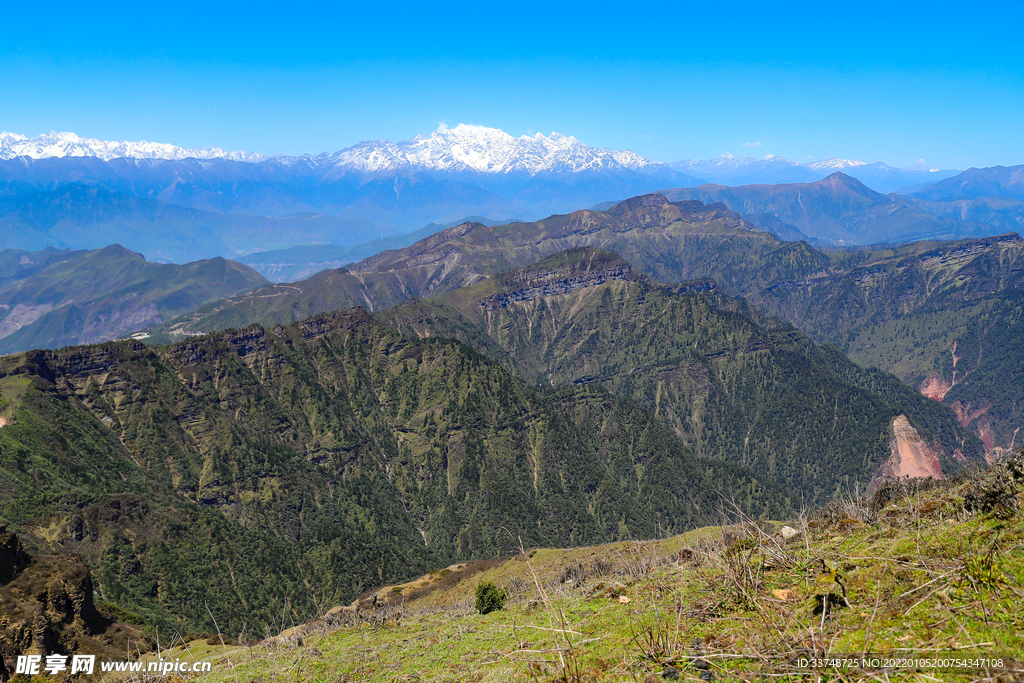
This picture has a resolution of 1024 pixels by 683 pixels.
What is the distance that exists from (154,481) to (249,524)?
31.5 m

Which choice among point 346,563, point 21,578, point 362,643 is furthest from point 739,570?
point 346,563

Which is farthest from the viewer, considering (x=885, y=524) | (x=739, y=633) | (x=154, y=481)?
(x=154, y=481)

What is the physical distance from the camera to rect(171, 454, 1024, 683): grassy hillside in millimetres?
10188

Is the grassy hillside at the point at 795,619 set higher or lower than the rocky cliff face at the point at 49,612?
higher

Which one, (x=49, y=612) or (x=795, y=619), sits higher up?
(x=795, y=619)

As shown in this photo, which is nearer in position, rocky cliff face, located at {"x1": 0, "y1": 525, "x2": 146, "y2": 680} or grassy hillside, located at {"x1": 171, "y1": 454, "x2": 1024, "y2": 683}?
grassy hillside, located at {"x1": 171, "y1": 454, "x2": 1024, "y2": 683}

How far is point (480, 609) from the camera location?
33344 mm

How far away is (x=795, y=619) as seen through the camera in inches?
440

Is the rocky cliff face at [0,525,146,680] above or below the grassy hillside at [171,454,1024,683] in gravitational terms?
below

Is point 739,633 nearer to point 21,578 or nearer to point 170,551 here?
point 21,578

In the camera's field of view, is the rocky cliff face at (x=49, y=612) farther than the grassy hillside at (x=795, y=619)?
Yes

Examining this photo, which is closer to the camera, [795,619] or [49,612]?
[795,619]

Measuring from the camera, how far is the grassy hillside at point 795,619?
10.2m

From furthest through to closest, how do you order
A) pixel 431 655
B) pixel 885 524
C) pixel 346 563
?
pixel 346 563, pixel 431 655, pixel 885 524
